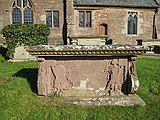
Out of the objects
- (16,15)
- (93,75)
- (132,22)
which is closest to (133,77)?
(93,75)

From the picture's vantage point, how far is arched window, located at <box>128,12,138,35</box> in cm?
2366

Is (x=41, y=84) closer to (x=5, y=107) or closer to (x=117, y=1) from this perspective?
(x=5, y=107)

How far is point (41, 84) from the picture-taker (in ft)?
18.9

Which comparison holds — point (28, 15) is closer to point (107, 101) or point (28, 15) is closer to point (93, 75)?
point (93, 75)

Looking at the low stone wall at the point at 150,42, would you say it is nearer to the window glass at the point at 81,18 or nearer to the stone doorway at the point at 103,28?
the stone doorway at the point at 103,28

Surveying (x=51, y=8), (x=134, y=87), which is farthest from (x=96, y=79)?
(x=51, y=8)

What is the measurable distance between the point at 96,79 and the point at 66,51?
1213 mm

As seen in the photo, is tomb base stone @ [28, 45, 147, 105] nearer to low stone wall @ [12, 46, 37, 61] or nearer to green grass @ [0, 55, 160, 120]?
green grass @ [0, 55, 160, 120]

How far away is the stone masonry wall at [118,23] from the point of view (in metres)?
22.5

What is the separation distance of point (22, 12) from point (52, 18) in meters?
2.87

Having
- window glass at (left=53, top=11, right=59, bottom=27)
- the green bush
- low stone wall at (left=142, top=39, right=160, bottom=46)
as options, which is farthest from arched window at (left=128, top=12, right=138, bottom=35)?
the green bush

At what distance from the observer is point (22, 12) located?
68.6 feet

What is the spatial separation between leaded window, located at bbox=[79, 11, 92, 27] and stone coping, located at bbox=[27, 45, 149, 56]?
1708cm

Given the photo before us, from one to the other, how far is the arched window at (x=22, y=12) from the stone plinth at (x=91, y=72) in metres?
16.0
